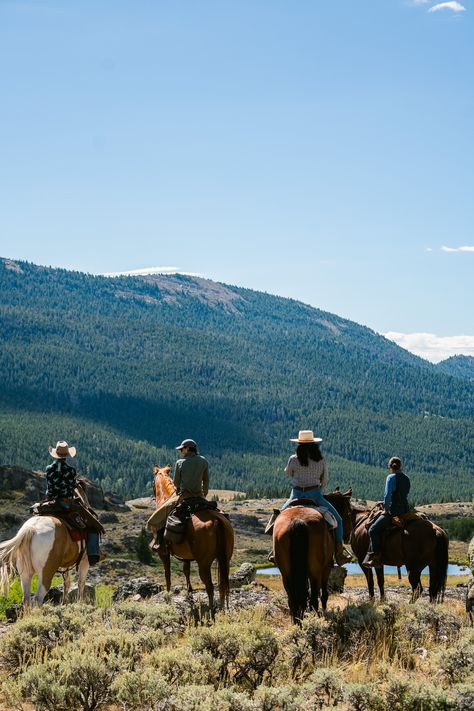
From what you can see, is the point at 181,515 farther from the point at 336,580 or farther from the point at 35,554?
the point at 336,580

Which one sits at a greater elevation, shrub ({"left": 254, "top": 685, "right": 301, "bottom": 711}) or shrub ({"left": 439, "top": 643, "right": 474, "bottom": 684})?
shrub ({"left": 439, "top": 643, "right": 474, "bottom": 684})

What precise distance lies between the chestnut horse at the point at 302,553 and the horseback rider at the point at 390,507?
4.19 metres

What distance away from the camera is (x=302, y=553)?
50.0 ft

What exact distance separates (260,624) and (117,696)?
2889 mm

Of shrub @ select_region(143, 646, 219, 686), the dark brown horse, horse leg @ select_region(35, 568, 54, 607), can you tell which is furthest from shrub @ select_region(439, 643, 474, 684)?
horse leg @ select_region(35, 568, 54, 607)

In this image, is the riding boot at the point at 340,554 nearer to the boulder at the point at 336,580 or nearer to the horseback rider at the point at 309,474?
the horseback rider at the point at 309,474

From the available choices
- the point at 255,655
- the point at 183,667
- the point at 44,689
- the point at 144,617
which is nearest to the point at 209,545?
the point at 144,617

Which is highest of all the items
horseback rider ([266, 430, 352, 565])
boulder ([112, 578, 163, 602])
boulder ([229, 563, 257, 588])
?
horseback rider ([266, 430, 352, 565])

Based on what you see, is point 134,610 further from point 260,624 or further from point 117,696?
point 117,696

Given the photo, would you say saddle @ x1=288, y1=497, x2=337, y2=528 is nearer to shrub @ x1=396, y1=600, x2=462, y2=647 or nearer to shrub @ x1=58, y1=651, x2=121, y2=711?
shrub @ x1=396, y1=600, x2=462, y2=647

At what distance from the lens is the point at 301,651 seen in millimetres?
12562

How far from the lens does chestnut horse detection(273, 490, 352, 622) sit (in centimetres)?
1523

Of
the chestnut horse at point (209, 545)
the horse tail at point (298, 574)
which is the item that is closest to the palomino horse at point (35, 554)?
the chestnut horse at point (209, 545)

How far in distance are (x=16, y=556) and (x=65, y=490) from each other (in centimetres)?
245
